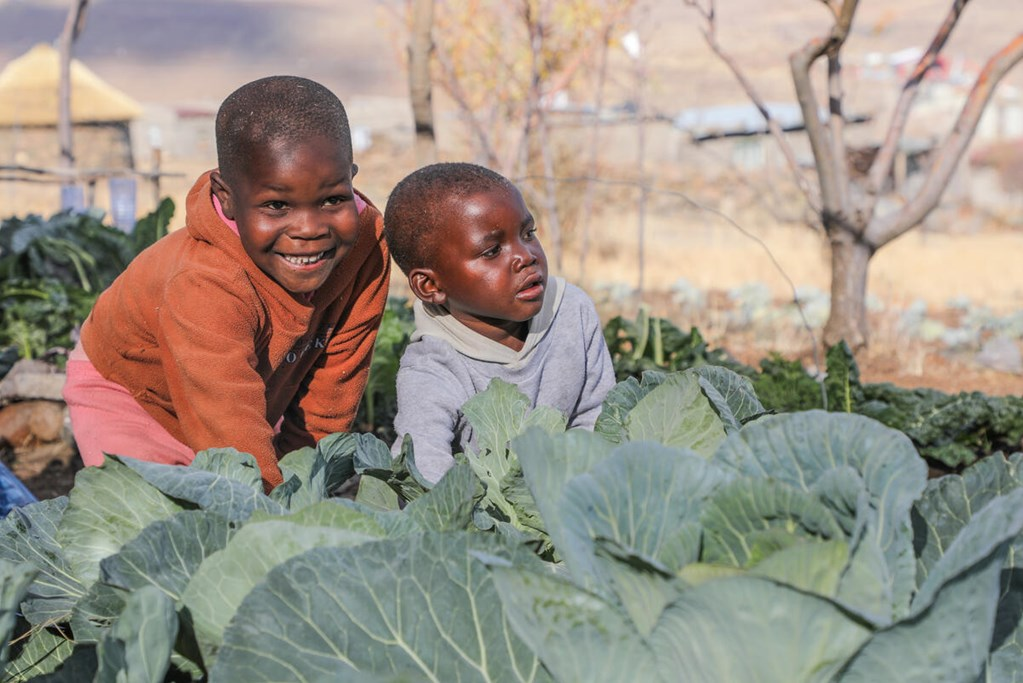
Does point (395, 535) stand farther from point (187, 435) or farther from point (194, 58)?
point (194, 58)

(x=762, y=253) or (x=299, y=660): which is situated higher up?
(x=299, y=660)

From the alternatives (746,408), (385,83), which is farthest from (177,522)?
(385,83)

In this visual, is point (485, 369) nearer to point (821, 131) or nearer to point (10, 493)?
point (10, 493)

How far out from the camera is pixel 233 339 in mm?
2160

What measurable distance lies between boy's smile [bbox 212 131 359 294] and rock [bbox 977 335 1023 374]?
6184 millimetres

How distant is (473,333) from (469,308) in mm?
78

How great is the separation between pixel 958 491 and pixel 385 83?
69584 millimetres

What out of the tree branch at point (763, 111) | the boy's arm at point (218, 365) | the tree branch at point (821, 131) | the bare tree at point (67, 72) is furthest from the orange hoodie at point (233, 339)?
the bare tree at point (67, 72)

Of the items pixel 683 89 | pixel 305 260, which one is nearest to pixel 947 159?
pixel 305 260

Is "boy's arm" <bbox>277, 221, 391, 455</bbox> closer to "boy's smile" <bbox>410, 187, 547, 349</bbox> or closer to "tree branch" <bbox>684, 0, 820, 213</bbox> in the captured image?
"boy's smile" <bbox>410, 187, 547, 349</bbox>

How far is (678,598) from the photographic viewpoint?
0.83 metres

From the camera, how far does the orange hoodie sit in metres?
2.13

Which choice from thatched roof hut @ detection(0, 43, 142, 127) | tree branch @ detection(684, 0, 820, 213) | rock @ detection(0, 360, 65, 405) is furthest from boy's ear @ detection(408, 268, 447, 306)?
thatched roof hut @ detection(0, 43, 142, 127)

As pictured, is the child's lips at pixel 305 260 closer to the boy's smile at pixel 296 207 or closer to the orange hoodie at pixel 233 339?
the boy's smile at pixel 296 207
